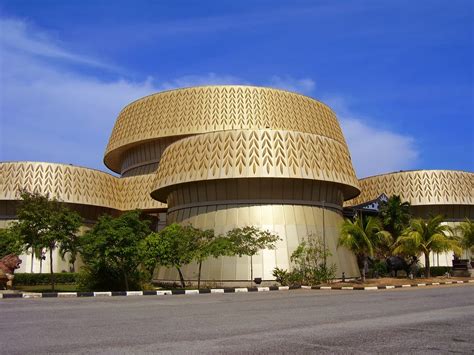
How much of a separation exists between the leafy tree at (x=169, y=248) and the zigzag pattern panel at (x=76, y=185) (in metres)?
20.5

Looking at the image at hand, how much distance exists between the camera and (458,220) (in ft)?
195

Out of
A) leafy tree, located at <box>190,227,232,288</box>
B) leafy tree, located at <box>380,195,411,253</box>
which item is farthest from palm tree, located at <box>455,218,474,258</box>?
leafy tree, located at <box>190,227,232,288</box>

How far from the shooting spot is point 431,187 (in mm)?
58062

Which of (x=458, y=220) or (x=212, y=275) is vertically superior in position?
(x=458, y=220)

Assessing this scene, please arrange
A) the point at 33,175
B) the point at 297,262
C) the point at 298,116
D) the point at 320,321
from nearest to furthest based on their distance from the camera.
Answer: the point at 320,321
the point at 297,262
the point at 33,175
the point at 298,116

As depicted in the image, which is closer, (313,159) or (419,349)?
(419,349)

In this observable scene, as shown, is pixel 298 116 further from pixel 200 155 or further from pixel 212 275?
pixel 212 275

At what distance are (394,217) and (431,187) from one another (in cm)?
1138

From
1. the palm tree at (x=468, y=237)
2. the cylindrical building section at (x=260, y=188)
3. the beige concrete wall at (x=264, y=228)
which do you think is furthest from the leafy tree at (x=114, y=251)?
the palm tree at (x=468, y=237)

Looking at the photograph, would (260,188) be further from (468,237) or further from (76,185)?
(468,237)

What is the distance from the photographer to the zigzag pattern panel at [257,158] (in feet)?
124

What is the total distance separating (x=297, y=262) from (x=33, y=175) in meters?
26.3

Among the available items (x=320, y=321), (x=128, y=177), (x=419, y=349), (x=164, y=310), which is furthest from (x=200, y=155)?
(x=419, y=349)

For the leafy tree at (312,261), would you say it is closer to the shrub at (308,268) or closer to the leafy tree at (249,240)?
the shrub at (308,268)
